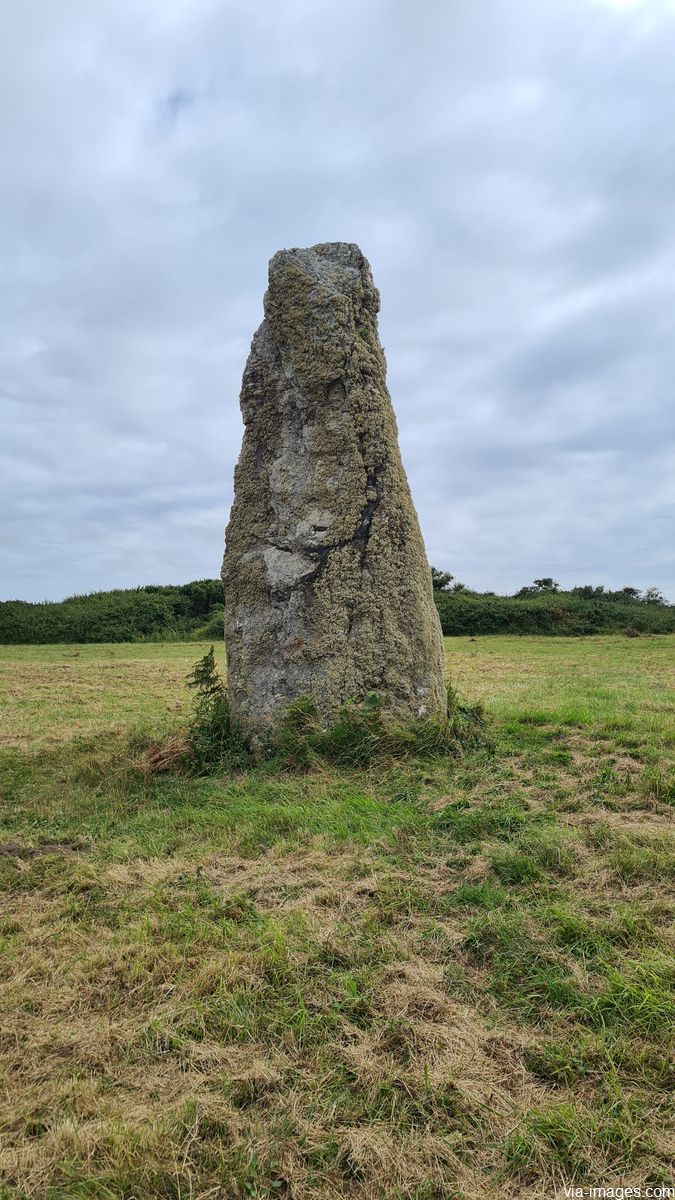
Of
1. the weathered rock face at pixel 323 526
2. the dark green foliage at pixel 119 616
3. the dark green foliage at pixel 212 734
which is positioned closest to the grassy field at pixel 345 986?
the dark green foliage at pixel 212 734

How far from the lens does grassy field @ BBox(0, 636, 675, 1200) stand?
7.41 ft

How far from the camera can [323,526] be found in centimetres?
768

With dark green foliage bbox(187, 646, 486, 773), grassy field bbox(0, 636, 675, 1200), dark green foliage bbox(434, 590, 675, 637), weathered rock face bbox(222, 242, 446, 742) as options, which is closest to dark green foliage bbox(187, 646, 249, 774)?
dark green foliage bbox(187, 646, 486, 773)

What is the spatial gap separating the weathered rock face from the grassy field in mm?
1375

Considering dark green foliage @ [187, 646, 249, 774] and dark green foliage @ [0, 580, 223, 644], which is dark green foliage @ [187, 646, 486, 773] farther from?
dark green foliage @ [0, 580, 223, 644]

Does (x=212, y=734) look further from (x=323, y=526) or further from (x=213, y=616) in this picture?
(x=213, y=616)

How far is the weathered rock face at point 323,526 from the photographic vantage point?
750 centimetres

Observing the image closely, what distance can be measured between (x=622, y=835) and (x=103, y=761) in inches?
216

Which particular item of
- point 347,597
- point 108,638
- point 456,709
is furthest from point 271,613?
point 108,638

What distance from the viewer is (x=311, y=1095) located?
2.49 meters

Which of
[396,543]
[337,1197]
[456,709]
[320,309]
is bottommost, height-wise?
[337,1197]

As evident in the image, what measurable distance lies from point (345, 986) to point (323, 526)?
522 centimetres

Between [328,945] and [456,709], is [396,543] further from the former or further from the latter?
[328,945]

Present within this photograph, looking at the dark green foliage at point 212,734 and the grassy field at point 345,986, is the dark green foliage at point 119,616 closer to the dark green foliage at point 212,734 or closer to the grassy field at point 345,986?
the dark green foliage at point 212,734
